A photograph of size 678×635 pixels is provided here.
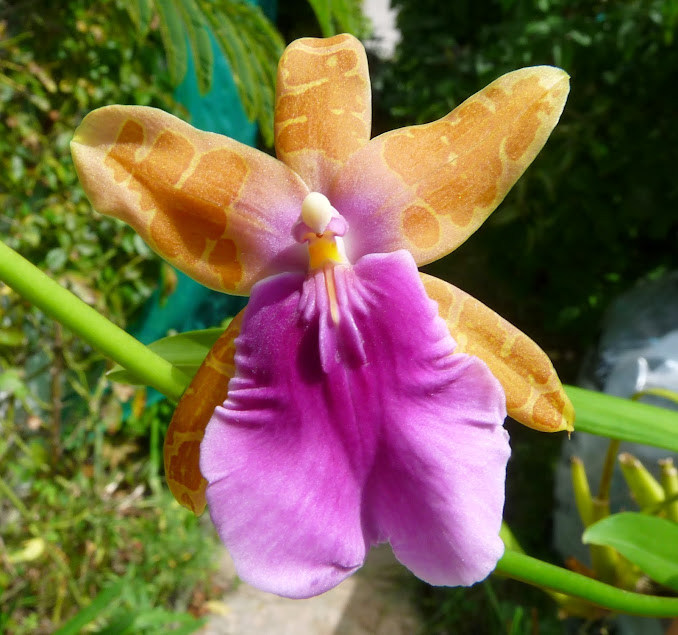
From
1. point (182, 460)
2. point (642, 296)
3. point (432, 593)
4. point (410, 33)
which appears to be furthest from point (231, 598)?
point (410, 33)

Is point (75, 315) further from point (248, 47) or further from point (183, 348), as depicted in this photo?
point (248, 47)

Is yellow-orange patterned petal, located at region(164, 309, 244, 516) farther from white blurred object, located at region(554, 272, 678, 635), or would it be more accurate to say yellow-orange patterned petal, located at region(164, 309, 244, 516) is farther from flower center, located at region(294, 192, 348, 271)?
white blurred object, located at region(554, 272, 678, 635)

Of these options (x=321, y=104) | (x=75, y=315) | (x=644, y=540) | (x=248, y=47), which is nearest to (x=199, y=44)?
(x=248, y=47)

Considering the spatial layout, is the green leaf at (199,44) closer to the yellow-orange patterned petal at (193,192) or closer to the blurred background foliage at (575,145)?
the yellow-orange patterned petal at (193,192)

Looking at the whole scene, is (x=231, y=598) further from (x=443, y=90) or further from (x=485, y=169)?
(x=485, y=169)

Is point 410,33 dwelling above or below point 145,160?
below
